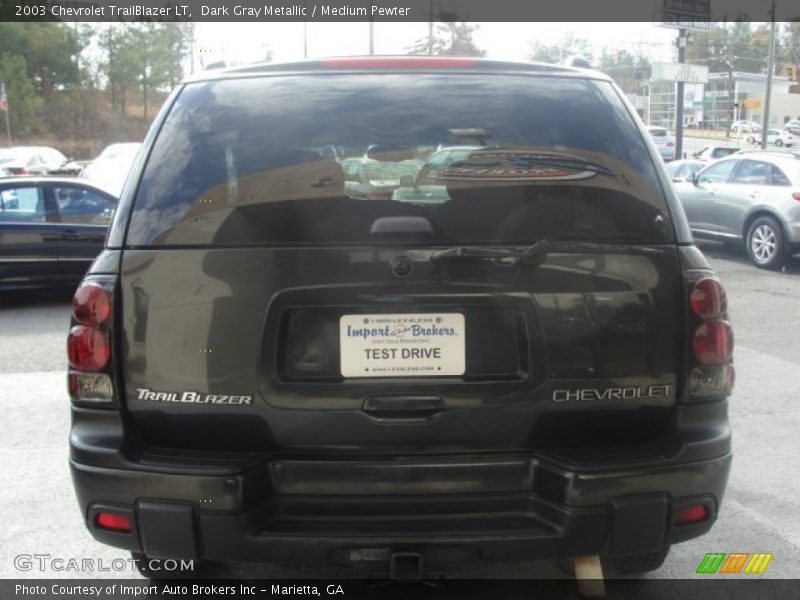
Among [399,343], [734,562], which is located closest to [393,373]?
[399,343]

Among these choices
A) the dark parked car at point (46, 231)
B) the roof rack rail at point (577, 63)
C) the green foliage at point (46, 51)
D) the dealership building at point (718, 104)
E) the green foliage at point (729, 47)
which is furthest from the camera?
the dealership building at point (718, 104)

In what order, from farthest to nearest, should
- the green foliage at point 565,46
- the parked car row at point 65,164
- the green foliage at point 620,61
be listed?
the green foliage at point 620,61, the green foliage at point 565,46, the parked car row at point 65,164

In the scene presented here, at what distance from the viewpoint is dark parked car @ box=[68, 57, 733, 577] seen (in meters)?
2.53

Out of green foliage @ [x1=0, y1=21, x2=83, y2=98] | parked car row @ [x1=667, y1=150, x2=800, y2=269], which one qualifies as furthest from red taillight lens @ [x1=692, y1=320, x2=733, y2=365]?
green foliage @ [x1=0, y1=21, x2=83, y2=98]

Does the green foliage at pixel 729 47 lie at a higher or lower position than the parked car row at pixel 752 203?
higher

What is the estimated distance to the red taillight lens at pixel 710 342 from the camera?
105 inches

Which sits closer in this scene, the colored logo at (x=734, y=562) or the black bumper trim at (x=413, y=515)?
the black bumper trim at (x=413, y=515)

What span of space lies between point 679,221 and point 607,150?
1.07 ft

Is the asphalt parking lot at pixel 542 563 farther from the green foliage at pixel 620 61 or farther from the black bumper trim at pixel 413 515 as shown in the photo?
the green foliage at pixel 620 61

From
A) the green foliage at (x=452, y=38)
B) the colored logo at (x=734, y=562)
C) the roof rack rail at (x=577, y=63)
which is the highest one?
the green foliage at (x=452, y=38)

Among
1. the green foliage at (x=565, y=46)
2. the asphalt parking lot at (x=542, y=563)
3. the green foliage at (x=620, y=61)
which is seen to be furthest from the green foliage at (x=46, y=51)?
the asphalt parking lot at (x=542, y=563)

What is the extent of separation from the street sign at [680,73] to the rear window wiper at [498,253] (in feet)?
62.8

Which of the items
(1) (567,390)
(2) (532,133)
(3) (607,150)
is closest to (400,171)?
(2) (532,133)

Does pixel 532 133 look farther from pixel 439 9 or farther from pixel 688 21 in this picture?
pixel 439 9
